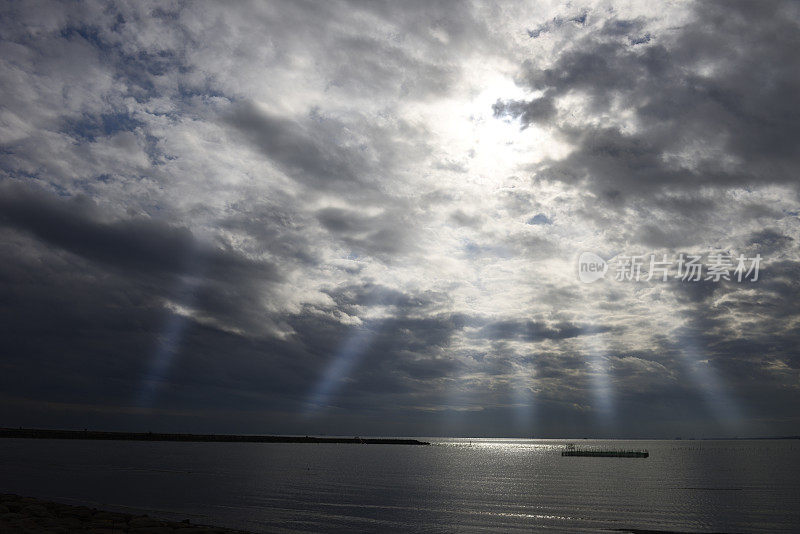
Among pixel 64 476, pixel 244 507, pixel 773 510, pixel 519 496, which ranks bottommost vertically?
pixel 64 476

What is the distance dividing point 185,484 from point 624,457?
151 m

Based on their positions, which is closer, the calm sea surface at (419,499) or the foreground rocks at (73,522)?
the foreground rocks at (73,522)

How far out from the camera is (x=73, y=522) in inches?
1358

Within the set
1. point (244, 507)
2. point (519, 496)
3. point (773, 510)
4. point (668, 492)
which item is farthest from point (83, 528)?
Answer: point (668, 492)

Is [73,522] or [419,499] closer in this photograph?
[73,522]

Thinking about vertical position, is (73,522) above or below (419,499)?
below

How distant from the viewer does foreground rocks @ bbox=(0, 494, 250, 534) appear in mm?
31531

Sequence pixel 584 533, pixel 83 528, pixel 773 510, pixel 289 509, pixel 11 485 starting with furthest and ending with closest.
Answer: pixel 11 485 < pixel 773 510 < pixel 289 509 < pixel 584 533 < pixel 83 528

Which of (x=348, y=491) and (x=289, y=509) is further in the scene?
(x=348, y=491)

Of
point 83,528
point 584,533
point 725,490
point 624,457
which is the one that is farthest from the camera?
point 624,457

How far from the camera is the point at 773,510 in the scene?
2235 inches

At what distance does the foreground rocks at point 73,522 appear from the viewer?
31531 mm

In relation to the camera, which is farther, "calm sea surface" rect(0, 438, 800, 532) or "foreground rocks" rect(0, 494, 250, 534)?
"calm sea surface" rect(0, 438, 800, 532)

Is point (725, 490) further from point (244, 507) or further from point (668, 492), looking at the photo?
point (244, 507)
